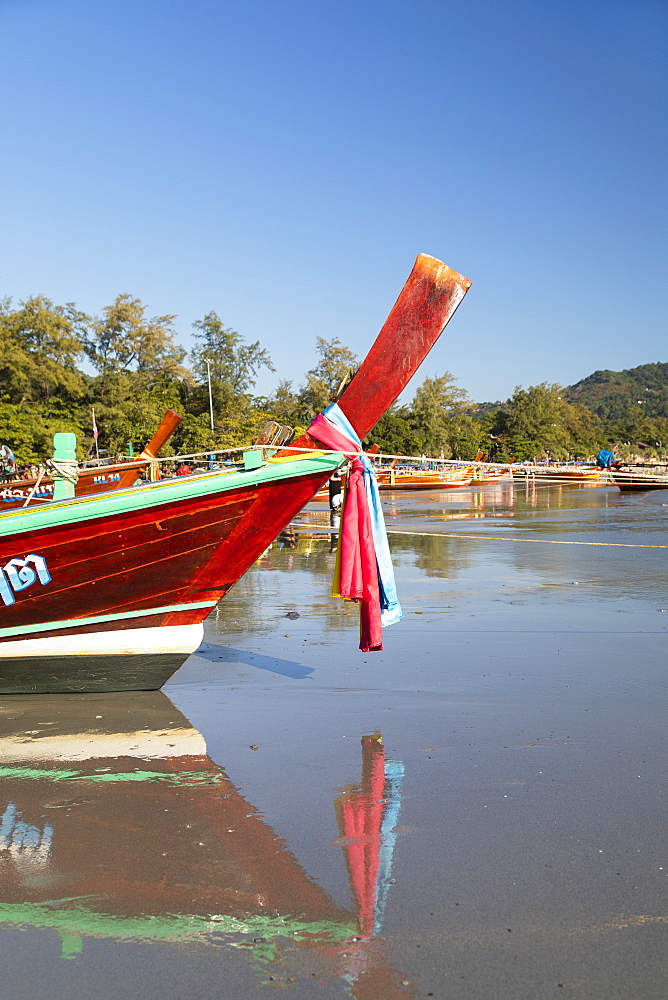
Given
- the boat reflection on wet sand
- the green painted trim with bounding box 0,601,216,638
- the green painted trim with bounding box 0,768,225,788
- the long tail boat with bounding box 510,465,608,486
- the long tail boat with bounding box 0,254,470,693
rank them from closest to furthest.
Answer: the boat reflection on wet sand → the green painted trim with bounding box 0,768,225,788 → the long tail boat with bounding box 0,254,470,693 → the green painted trim with bounding box 0,601,216,638 → the long tail boat with bounding box 510,465,608,486

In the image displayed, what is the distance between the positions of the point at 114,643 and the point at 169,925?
3.32 metres

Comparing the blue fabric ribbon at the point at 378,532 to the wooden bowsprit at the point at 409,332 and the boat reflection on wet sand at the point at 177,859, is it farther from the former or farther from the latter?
the boat reflection on wet sand at the point at 177,859

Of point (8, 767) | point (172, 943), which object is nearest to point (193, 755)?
point (8, 767)

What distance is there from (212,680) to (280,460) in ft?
6.25

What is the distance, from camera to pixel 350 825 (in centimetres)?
393

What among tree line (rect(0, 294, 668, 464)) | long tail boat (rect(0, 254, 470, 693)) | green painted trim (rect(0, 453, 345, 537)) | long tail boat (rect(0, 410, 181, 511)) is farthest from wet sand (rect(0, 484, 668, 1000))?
tree line (rect(0, 294, 668, 464))

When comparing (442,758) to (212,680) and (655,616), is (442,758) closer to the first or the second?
(212,680)

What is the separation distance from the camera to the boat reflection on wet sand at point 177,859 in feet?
9.71

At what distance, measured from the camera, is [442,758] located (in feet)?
15.5

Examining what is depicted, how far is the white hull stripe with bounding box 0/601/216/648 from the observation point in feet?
19.9

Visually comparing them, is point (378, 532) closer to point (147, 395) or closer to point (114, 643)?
point (114, 643)

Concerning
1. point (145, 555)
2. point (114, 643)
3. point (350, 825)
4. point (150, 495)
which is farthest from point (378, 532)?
point (114, 643)

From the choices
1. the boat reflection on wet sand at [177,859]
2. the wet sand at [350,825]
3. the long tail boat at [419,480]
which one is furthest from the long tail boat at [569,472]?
the long tail boat at [419,480]

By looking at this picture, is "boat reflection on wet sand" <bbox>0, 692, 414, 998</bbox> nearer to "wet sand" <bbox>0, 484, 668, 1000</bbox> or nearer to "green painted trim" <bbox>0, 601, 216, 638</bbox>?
"wet sand" <bbox>0, 484, 668, 1000</bbox>
